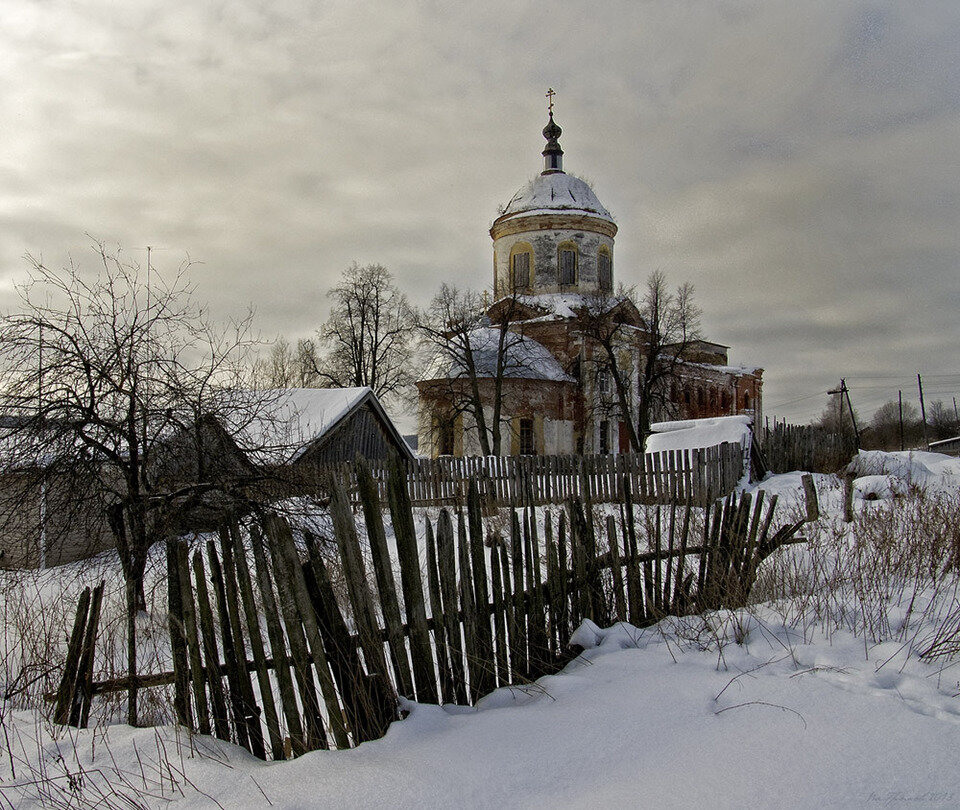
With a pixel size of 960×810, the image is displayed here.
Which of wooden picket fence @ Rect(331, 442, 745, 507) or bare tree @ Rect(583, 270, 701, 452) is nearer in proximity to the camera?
wooden picket fence @ Rect(331, 442, 745, 507)

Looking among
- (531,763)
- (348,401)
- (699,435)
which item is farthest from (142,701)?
(699,435)

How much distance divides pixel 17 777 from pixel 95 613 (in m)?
0.90

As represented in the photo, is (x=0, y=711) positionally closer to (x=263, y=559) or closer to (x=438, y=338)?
(x=263, y=559)

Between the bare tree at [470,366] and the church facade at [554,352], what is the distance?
0.07 m

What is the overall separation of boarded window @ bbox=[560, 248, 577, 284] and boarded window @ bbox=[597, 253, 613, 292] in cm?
128

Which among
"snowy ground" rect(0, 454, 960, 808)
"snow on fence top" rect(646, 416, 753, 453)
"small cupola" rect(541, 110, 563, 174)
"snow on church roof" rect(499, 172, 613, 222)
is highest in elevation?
"small cupola" rect(541, 110, 563, 174)

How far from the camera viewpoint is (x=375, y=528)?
3.58 meters

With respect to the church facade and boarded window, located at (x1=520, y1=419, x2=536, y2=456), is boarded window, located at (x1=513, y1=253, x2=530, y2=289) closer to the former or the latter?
the church facade

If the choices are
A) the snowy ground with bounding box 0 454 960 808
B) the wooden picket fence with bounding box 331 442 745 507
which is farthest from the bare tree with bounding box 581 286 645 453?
the snowy ground with bounding box 0 454 960 808

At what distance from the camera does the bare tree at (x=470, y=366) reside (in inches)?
1195

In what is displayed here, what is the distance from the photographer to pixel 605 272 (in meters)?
37.4

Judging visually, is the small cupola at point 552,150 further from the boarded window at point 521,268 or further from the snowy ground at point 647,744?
the snowy ground at point 647,744

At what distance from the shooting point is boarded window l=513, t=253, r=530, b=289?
120 ft

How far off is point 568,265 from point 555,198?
347cm
